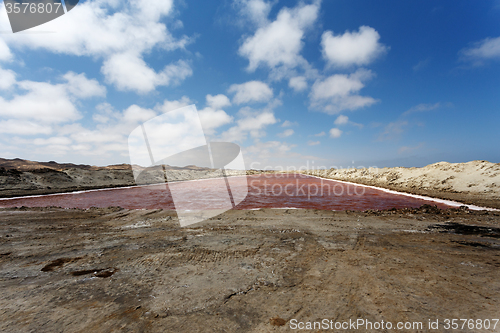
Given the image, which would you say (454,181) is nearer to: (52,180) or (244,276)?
(244,276)

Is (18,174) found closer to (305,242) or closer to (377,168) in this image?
(305,242)

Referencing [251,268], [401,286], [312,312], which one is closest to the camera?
[312,312]

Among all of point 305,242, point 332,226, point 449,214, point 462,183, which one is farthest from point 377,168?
point 305,242

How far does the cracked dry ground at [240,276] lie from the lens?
2.38m

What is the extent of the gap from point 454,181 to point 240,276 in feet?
81.5

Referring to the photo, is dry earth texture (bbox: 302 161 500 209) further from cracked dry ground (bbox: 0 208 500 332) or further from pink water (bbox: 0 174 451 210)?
cracked dry ground (bbox: 0 208 500 332)

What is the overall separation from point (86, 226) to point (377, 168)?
39.2 m

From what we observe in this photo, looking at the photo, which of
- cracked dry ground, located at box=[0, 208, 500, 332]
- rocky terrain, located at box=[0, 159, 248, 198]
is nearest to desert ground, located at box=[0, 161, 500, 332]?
cracked dry ground, located at box=[0, 208, 500, 332]

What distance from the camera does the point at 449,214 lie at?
8062mm

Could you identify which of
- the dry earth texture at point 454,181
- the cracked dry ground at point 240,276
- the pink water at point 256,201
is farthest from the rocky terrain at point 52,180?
the dry earth texture at point 454,181

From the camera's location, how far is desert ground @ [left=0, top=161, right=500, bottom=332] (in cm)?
235

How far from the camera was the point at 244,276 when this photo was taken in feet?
11.0

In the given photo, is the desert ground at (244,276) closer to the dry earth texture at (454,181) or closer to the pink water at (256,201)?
the pink water at (256,201)

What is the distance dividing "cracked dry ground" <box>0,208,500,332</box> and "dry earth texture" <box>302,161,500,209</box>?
39.1ft
